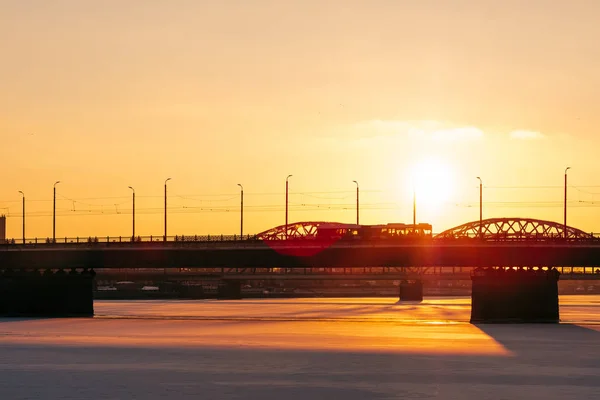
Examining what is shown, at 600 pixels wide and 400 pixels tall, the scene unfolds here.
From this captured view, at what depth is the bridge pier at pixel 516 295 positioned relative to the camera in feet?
437

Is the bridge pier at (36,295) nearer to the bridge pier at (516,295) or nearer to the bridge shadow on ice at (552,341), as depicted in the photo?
the bridge pier at (516,295)

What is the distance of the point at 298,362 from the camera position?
253 feet

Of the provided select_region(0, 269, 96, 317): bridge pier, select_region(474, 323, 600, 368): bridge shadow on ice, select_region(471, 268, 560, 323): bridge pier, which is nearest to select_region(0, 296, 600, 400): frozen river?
select_region(474, 323, 600, 368): bridge shadow on ice

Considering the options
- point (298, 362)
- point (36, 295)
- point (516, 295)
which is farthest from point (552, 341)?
Result: point (36, 295)

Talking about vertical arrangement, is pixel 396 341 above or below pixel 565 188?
below

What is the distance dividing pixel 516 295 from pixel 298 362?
62537 mm

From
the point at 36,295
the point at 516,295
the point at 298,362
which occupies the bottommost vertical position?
the point at 36,295

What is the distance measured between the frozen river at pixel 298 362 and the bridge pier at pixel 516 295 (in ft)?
25.6

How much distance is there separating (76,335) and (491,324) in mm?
51189

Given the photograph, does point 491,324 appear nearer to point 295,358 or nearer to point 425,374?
point 295,358

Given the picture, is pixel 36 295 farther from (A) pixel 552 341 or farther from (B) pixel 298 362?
(B) pixel 298 362

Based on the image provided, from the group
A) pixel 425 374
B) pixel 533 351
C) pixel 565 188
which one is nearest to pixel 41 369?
pixel 425 374

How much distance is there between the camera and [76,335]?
109 m

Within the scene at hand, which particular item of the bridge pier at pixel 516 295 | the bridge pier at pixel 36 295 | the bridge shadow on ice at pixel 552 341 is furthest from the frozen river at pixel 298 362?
the bridge pier at pixel 36 295
